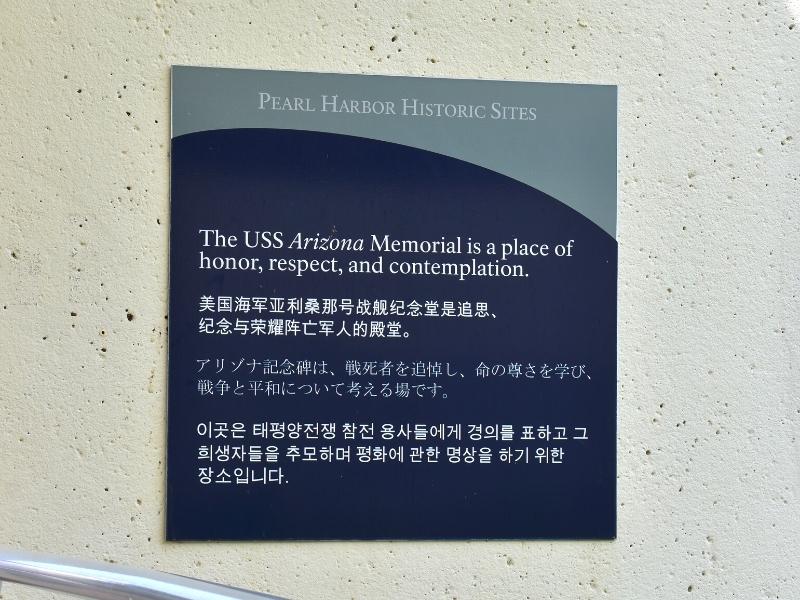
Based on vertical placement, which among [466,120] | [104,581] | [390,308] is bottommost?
[104,581]

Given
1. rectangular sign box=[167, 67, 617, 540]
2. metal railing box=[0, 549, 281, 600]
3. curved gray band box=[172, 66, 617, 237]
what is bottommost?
metal railing box=[0, 549, 281, 600]

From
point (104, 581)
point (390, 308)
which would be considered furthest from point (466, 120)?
point (104, 581)

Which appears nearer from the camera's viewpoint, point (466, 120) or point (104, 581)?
point (104, 581)

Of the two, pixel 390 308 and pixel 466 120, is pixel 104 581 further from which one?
pixel 466 120

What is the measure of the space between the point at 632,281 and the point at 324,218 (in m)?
0.94

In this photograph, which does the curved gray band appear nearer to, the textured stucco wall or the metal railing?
the textured stucco wall

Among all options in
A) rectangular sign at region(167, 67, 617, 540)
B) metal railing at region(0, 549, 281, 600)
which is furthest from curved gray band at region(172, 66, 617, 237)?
metal railing at region(0, 549, 281, 600)

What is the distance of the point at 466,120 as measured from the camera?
283 centimetres

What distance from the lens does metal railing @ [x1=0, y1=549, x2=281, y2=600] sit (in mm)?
1277

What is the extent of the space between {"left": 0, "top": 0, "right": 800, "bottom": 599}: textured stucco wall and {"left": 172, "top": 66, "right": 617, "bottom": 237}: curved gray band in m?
0.05

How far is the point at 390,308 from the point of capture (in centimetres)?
279

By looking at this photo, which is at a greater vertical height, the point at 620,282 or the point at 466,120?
the point at 466,120

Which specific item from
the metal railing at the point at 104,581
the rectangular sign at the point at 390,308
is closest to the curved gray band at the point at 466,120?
the rectangular sign at the point at 390,308

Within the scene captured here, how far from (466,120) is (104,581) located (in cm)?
186
